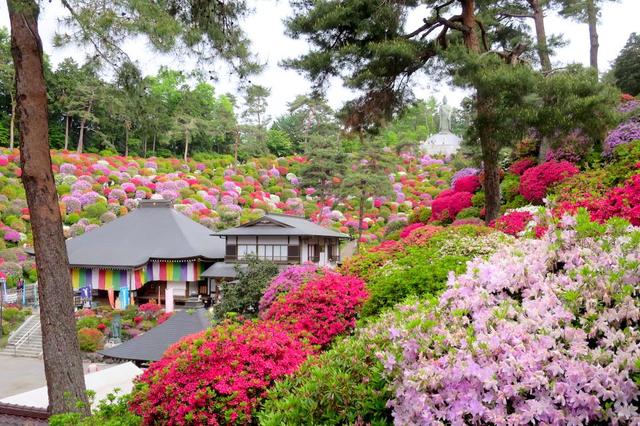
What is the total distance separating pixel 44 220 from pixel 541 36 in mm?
15619

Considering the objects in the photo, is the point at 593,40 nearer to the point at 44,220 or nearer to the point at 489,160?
the point at 489,160

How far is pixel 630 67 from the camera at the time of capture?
67.4ft

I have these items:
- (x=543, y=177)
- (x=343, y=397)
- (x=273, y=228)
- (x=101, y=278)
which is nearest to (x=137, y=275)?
(x=101, y=278)

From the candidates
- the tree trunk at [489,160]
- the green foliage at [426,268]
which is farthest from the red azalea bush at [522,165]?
the green foliage at [426,268]

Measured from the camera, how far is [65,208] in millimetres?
28266

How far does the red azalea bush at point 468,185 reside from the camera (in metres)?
15.1

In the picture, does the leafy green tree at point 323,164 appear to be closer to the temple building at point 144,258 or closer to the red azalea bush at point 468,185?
the temple building at point 144,258

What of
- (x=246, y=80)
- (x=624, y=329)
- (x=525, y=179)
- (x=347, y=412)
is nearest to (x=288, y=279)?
(x=246, y=80)

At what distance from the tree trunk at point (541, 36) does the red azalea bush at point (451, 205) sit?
489 cm

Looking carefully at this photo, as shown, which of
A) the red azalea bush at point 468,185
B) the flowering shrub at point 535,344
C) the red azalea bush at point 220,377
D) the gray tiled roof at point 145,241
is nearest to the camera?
the flowering shrub at point 535,344

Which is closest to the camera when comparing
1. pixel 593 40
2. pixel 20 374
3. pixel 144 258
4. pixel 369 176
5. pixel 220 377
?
pixel 220 377

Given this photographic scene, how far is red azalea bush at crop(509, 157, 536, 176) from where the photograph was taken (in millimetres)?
14250

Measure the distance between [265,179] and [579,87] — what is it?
3154 cm

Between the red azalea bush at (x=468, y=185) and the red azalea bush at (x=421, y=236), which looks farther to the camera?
the red azalea bush at (x=468, y=185)
